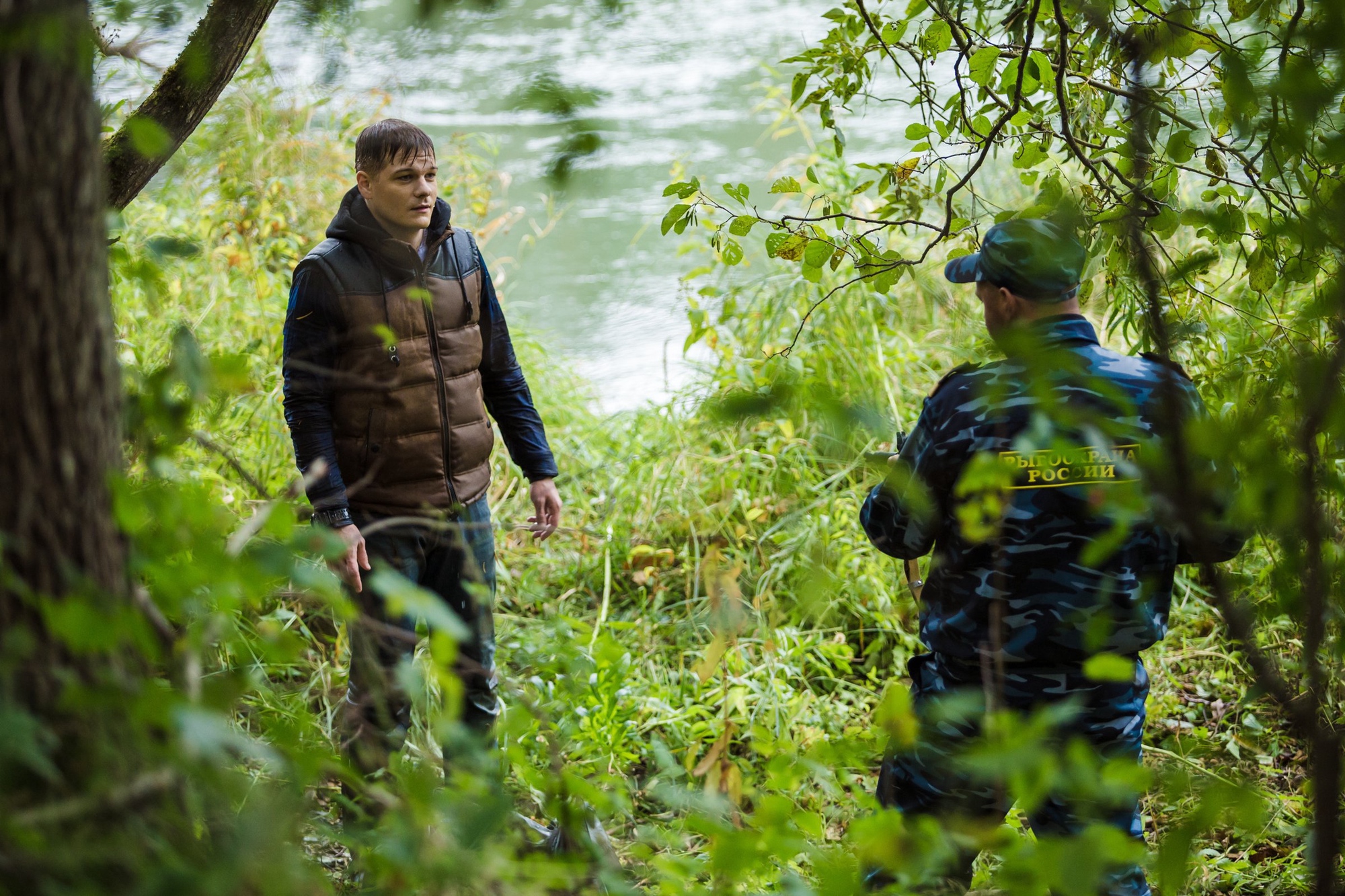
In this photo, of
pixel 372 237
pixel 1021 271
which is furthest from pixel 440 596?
pixel 1021 271

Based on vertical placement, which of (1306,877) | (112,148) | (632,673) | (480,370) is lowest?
(632,673)

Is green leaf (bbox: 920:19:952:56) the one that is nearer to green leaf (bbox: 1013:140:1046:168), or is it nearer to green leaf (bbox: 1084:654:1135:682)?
green leaf (bbox: 1013:140:1046:168)

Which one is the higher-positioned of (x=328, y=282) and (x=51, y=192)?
(x=51, y=192)

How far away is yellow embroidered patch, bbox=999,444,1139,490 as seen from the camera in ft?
6.08

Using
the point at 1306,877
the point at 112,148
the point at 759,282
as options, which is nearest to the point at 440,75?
the point at 759,282

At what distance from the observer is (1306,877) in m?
2.34

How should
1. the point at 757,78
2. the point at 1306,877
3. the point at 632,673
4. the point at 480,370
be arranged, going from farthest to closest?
the point at 757,78, the point at 632,673, the point at 480,370, the point at 1306,877

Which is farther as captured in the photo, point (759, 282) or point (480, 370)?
point (759, 282)

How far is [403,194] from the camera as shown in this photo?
2516 mm

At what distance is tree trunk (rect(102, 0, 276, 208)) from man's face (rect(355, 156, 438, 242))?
25.0 inches

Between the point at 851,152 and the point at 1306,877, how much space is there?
6562 millimetres

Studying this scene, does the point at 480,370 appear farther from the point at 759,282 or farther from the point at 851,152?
the point at 851,152

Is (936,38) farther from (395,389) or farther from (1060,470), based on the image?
(395,389)

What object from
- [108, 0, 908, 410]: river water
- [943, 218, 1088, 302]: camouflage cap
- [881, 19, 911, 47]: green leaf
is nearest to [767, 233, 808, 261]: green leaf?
[943, 218, 1088, 302]: camouflage cap
